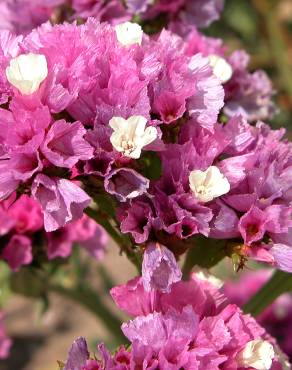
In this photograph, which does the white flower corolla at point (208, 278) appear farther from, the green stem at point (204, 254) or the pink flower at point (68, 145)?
the pink flower at point (68, 145)

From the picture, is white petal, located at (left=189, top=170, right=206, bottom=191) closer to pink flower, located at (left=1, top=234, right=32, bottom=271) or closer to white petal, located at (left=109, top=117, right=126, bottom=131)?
white petal, located at (left=109, top=117, right=126, bottom=131)

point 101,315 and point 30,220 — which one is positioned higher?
point 30,220

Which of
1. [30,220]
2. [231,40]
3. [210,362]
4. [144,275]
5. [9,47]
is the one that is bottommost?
[231,40]

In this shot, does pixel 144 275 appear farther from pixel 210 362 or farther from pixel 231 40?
pixel 231 40

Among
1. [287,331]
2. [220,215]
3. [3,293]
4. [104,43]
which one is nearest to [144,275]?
[220,215]

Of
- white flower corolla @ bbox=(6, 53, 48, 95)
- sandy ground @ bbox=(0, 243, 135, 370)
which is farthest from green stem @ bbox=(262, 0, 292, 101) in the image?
white flower corolla @ bbox=(6, 53, 48, 95)

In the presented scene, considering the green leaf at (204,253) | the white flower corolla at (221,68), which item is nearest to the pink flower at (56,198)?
the green leaf at (204,253)

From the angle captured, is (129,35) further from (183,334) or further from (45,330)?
(45,330)
